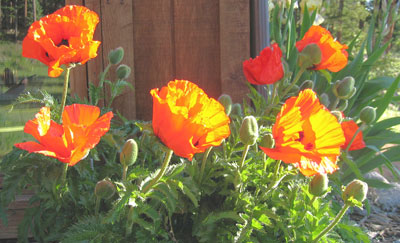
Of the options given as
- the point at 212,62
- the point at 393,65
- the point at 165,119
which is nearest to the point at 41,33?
the point at 165,119

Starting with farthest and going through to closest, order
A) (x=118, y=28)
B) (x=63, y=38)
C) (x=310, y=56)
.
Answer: (x=118, y=28) < (x=310, y=56) < (x=63, y=38)

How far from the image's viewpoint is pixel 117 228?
3.97 feet

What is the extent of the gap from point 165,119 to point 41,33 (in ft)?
1.74

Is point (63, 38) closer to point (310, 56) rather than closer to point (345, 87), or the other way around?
point (310, 56)

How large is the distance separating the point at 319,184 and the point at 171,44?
1.25m

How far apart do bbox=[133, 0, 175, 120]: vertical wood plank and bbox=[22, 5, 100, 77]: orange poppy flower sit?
0.85m

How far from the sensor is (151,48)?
2.14m

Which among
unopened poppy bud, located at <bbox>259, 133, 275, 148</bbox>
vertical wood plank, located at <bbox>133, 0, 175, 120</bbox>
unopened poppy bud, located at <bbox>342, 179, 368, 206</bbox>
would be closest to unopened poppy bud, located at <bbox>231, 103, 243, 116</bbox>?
unopened poppy bud, located at <bbox>259, 133, 275, 148</bbox>

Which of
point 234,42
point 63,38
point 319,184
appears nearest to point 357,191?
point 319,184

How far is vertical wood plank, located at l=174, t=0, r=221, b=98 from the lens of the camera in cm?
212

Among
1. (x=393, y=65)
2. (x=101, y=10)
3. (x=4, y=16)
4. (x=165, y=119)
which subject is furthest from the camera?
(x=393, y=65)

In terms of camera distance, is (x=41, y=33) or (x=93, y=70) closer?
(x=41, y=33)

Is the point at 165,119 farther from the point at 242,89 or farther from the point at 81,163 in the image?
the point at 242,89

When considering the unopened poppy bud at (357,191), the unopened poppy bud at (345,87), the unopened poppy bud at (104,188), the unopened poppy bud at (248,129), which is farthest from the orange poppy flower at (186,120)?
the unopened poppy bud at (345,87)
